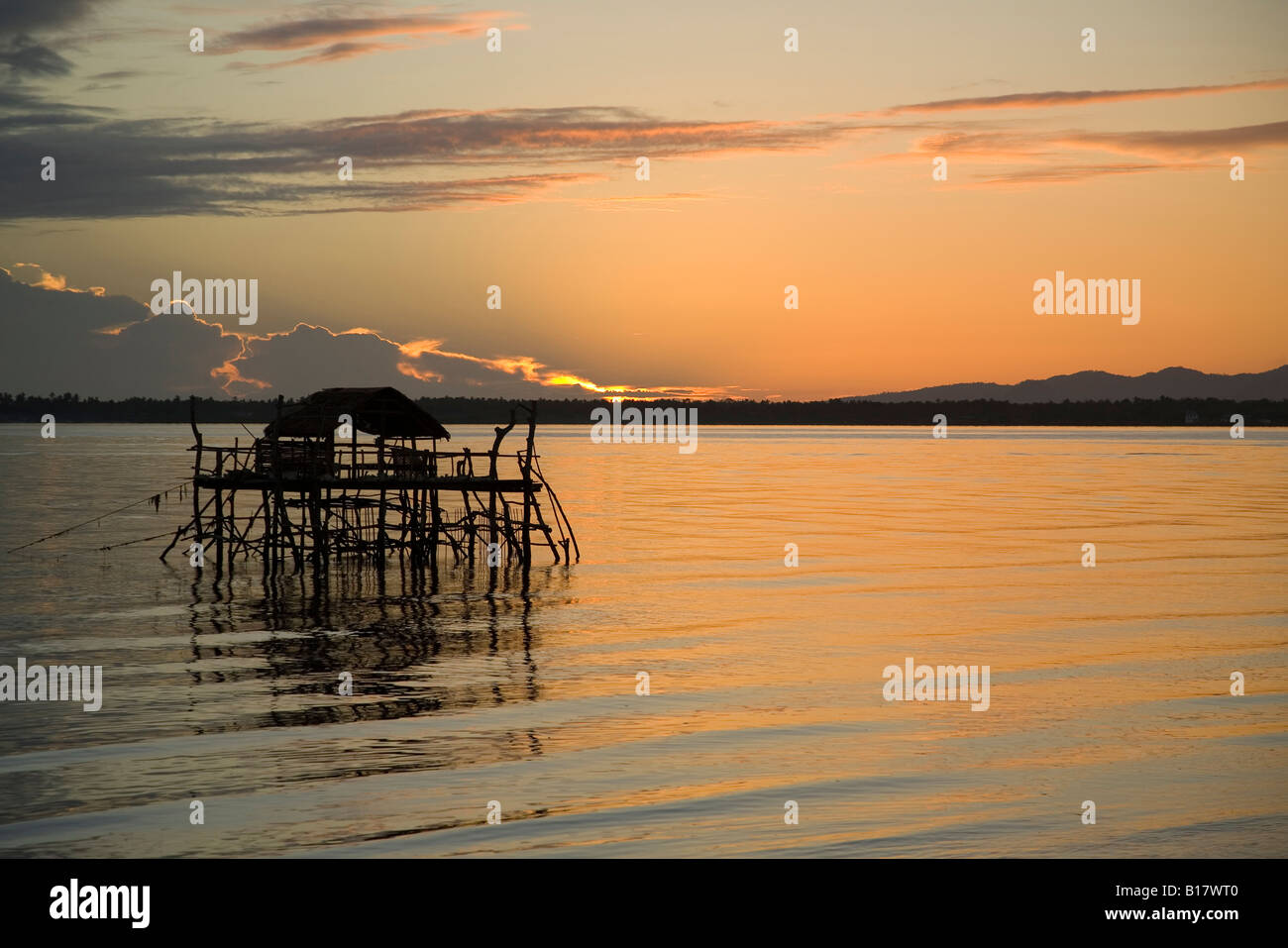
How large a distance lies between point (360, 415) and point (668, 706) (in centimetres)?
2164

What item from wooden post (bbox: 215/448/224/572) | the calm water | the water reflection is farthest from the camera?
wooden post (bbox: 215/448/224/572)

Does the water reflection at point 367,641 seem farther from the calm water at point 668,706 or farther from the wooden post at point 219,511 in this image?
the wooden post at point 219,511

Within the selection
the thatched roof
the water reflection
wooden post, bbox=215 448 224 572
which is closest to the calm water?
the water reflection

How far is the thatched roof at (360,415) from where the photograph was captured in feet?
123

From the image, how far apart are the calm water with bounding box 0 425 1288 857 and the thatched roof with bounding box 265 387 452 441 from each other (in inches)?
185

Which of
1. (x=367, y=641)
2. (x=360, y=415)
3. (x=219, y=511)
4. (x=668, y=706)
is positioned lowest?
(x=668, y=706)

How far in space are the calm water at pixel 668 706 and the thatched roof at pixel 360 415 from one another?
4.70 m

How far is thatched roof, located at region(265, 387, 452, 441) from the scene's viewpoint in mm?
37594

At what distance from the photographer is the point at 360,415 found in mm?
38562

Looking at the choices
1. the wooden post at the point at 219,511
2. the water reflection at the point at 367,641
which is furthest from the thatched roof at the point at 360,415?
the water reflection at the point at 367,641

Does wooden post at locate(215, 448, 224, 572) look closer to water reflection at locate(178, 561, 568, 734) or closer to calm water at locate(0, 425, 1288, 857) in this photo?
calm water at locate(0, 425, 1288, 857)

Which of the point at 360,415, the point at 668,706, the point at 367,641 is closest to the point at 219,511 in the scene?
the point at 360,415

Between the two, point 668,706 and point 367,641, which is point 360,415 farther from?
point 668,706
